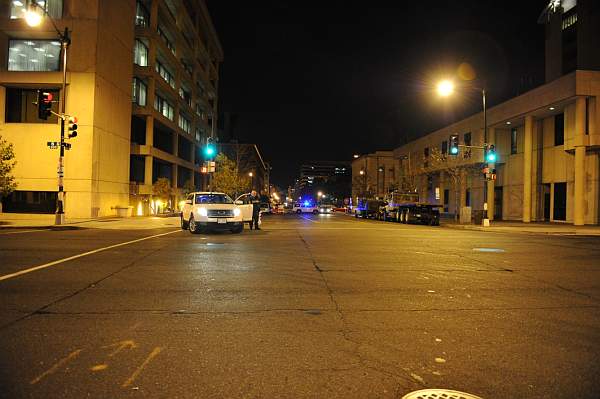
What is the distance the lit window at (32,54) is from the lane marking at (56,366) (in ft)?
115

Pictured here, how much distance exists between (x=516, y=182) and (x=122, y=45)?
35.7m

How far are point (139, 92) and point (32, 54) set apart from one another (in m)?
10.5

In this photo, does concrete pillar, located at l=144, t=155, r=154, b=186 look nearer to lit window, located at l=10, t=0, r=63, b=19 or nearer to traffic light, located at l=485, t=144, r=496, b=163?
lit window, located at l=10, t=0, r=63, b=19

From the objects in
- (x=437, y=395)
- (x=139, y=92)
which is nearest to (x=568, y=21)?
(x=139, y=92)

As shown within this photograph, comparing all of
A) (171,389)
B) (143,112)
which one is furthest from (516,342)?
(143,112)

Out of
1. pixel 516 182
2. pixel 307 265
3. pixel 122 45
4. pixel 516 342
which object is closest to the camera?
pixel 516 342

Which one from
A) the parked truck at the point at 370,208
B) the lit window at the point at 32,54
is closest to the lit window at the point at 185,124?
the lit window at the point at 32,54

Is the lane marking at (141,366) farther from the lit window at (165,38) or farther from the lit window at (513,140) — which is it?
the lit window at (165,38)

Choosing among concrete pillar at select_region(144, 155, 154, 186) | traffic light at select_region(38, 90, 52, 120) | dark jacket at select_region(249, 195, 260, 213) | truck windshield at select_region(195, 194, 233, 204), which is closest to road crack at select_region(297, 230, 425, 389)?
truck windshield at select_region(195, 194, 233, 204)

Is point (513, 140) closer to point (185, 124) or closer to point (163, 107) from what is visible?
point (163, 107)

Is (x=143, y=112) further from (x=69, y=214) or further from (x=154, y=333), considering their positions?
(x=154, y=333)

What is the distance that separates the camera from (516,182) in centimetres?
4072

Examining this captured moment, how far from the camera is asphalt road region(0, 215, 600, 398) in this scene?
3.89 meters

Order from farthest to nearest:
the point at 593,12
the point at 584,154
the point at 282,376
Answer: the point at 593,12
the point at 584,154
the point at 282,376
